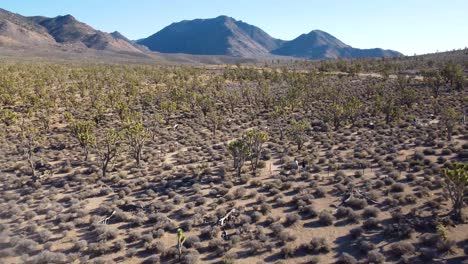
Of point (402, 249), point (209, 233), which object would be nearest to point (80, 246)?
point (209, 233)

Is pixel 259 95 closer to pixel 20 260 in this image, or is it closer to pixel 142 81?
pixel 142 81

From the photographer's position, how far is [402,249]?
17.7 metres

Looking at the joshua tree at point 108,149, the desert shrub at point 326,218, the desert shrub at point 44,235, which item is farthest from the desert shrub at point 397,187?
the desert shrub at point 44,235

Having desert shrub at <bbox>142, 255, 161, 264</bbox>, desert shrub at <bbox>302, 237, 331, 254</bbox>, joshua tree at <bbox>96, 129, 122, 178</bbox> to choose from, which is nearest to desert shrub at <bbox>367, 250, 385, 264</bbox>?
desert shrub at <bbox>302, 237, 331, 254</bbox>

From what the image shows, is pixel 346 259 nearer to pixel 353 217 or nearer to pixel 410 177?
pixel 353 217

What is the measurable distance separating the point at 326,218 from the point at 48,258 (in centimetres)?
1492

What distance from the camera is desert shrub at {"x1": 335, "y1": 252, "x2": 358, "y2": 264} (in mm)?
17125

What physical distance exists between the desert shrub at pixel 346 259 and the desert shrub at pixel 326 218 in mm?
3682

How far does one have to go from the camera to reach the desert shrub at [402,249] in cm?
1762

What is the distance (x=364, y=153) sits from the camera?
33625 millimetres

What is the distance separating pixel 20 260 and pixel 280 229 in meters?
13.3

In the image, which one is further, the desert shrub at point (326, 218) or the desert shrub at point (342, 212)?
the desert shrub at point (342, 212)

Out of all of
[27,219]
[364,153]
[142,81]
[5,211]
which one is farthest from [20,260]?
[142,81]

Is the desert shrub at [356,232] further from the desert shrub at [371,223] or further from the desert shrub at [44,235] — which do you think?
the desert shrub at [44,235]
